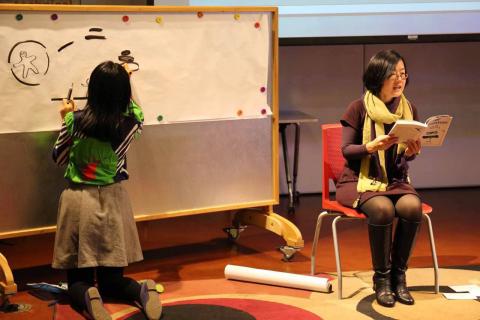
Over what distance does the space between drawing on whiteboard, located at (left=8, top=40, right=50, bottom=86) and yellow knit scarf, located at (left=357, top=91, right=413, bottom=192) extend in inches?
58.1

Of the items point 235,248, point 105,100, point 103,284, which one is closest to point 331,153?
point 235,248

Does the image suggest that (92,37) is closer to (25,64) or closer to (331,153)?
(25,64)

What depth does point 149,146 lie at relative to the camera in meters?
3.99

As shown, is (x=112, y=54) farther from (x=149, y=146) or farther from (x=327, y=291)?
(x=327, y=291)

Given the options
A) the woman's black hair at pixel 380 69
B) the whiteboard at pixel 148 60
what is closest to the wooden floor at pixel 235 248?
the whiteboard at pixel 148 60

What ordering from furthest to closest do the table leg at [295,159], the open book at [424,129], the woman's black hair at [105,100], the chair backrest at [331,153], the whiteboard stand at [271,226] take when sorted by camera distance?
the table leg at [295,159] < the whiteboard stand at [271,226] < the chair backrest at [331,153] < the woman's black hair at [105,100] < the open book at [424,129]

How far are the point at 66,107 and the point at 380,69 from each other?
141 cm

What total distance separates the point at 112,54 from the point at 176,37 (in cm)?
35

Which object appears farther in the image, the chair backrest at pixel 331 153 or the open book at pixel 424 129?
the chair backrest at pixel 331 153

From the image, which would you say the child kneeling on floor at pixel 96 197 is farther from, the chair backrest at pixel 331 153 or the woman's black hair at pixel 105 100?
the chair backrest at pixel 331 153

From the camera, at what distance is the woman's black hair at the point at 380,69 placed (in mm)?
3496

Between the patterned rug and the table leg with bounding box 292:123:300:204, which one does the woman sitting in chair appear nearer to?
the patterned rug

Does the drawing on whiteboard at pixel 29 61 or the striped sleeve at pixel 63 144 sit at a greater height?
the drawing on whiteboard at pixel 29 61

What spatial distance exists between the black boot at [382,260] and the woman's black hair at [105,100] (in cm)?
120
